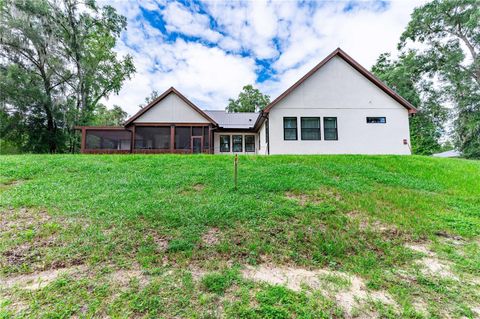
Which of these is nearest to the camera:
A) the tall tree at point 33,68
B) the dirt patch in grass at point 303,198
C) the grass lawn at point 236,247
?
the grass lawn at point 236,247

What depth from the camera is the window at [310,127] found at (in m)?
12.5

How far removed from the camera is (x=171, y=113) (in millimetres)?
15086

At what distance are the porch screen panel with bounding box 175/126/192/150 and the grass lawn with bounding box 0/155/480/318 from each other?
843 cm

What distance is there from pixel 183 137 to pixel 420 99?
23.4 m

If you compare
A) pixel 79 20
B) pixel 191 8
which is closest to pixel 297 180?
pixel 191 8

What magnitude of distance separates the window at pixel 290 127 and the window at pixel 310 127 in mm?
405

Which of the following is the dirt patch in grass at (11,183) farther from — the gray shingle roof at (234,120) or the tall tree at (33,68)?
the tall tree at (33,68)

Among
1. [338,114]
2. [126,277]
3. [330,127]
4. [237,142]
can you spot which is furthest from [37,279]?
[237,142]

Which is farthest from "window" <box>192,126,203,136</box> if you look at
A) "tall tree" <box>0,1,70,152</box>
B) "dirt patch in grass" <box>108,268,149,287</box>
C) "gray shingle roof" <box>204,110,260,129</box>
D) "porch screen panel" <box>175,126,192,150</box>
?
"dirt patch in grass" <box>108,268,149,287</box>

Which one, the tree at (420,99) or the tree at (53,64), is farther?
the tree at (420,99)

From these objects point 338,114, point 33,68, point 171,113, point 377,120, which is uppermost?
point 33,68

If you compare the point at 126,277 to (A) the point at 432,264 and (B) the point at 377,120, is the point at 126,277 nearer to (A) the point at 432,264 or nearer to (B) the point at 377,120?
(A) the point at 432,264

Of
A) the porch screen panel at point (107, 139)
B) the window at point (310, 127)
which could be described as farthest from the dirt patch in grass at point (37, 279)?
the porch screen panel at point (107, 139)

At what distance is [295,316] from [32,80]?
23552 millimetres
